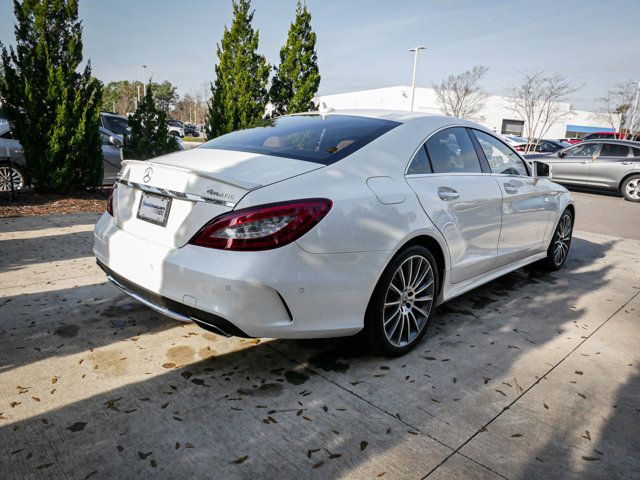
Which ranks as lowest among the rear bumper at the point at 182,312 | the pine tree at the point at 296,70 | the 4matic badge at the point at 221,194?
the rear bumper at the point at 182,312

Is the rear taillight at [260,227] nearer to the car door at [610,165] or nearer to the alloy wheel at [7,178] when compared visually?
the alloy wheel at [7,178]

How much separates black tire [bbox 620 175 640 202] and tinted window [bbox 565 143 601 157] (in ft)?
4.17

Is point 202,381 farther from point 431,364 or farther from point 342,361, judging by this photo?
point 431,364

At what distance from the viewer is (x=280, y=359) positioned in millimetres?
3033

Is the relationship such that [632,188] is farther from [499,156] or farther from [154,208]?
[154,208]

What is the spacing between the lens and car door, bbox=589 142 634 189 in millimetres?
13531

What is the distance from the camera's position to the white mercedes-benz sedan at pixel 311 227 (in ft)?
7.73

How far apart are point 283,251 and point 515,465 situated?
1483 millimetres

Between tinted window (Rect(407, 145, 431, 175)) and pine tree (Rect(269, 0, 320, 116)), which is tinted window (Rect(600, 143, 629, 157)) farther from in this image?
tinted window (Rect(407, 145, 431, 175))

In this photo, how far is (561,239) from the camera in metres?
5.46

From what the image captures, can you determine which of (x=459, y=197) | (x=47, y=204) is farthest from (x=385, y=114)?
(x=47, y=204)

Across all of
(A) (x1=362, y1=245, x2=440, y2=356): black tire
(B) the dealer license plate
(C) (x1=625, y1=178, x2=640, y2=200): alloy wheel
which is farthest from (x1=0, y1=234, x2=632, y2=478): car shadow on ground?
(C) (x1=625, y1=178, x2=640, y2=200): alloy wheel

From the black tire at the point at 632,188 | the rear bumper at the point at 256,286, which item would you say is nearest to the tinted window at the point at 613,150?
the black tire at the point at 632,188

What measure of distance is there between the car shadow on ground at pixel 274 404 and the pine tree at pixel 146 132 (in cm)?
567
